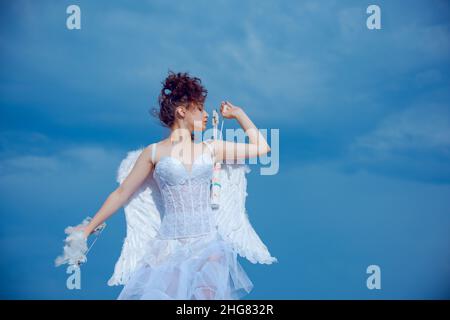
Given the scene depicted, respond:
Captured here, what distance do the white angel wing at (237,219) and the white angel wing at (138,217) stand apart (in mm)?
498

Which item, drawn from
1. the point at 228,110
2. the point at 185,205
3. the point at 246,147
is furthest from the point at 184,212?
the point at 228,110

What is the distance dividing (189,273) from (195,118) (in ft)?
3.82

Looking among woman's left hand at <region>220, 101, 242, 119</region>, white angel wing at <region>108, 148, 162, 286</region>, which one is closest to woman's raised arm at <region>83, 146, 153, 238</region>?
white angel wing at <region>108, 148, 162, 286</region>

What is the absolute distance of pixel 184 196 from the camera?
4578 mm

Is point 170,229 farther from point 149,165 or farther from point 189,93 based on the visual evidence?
point 189,93

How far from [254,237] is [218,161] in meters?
0.67

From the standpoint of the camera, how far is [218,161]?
484 centimetres

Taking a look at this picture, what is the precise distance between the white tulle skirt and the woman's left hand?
3.10 ft

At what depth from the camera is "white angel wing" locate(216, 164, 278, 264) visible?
4859 millimetres

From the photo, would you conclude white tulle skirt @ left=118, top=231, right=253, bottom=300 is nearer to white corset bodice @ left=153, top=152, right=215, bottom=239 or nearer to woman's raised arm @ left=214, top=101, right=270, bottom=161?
white corset bodice @ left=153, top=152, right=215, bottom=239

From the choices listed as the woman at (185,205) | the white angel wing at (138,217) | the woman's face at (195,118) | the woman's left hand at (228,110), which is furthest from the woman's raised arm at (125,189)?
the woman's left hand at (228,110)

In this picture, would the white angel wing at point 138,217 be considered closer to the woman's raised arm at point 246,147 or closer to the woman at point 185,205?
→ the woman at point 185,205

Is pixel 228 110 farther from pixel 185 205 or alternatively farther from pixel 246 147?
pixel 185 205

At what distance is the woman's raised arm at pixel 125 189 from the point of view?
15.4 ft
